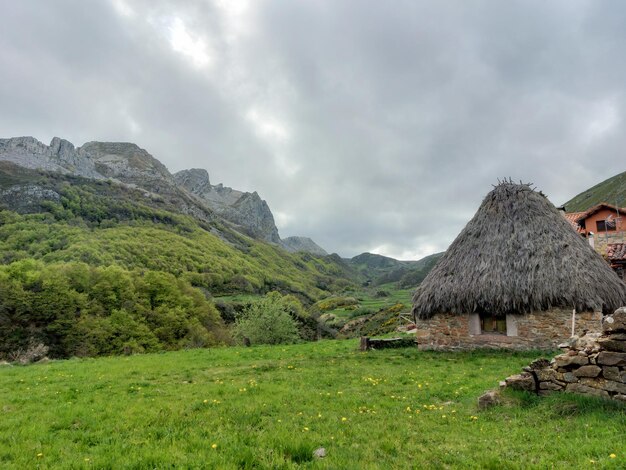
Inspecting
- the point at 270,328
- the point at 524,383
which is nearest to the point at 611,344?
the point at 524,383

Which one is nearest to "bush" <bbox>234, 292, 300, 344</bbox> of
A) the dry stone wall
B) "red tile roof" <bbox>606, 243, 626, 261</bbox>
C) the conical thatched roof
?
the conical thatched roof

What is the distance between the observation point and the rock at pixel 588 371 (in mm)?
7020

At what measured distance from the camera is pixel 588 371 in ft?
23.4

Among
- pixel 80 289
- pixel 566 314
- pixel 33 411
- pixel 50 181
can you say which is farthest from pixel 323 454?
pixel 50 181

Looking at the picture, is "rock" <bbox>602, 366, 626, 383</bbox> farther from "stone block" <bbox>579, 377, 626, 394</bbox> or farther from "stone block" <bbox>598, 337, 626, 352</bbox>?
"stone block" <bbox>598, 337, 626, 352</bbox>

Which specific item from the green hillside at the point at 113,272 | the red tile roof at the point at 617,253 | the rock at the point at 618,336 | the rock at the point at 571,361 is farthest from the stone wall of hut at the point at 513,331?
the green hillside at the point at 113,272

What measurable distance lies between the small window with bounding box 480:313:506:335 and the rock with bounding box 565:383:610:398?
10324 mm

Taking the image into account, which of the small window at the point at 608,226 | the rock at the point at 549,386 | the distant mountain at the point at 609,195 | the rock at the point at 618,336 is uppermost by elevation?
the distant mountain at the point at 609,195

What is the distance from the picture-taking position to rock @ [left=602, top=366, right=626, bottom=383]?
22.1 feet

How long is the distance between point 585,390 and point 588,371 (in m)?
0.36

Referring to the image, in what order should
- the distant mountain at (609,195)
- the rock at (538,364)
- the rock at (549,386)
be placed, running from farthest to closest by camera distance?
the distant mountain at (609,195)
the rock at (538,364)
the rock at (549,386)

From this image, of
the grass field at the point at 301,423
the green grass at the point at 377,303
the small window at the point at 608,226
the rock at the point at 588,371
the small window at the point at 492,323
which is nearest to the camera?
the grass field at the point at 301,423

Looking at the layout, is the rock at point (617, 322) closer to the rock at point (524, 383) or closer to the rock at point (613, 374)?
the rock at point (613, 374)

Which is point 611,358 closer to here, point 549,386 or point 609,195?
point 549,386
